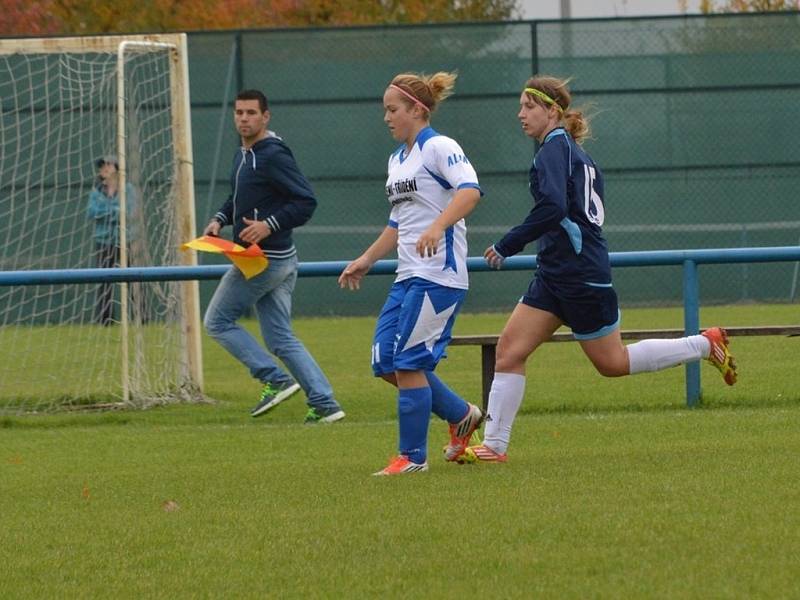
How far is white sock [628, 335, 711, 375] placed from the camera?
8461 mm

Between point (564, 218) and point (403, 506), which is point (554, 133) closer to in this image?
point (564, 218)

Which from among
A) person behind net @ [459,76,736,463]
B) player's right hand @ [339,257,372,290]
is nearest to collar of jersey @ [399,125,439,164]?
person behind net @ [459,76,736,463]

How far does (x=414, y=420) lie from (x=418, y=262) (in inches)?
28.9

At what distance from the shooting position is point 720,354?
28.9ft

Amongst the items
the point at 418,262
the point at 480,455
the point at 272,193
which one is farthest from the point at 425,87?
the point at 272,193

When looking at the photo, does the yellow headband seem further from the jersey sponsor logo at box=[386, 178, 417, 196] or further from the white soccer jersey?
the jersey sponsor logo at box=[386, 178, 417, 196]

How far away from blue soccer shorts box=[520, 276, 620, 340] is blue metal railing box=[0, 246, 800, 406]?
2.42 m

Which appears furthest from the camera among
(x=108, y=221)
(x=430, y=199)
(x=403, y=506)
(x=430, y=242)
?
(x=108, y=221)

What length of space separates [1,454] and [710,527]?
15.9 ft

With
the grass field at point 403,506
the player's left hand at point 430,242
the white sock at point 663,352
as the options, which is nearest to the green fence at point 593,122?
the grass field at point 403,506

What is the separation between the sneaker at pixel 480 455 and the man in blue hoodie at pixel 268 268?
8.19ft

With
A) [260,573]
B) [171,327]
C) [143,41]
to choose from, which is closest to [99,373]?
[171,327]

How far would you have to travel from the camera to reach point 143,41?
1252 centimetres

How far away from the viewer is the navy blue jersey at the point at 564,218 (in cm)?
774
